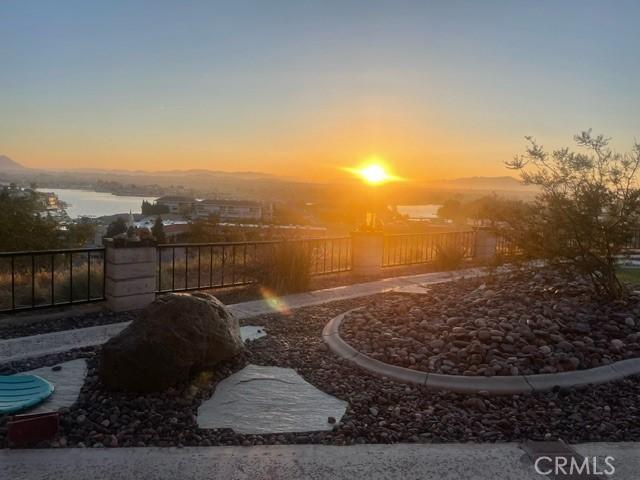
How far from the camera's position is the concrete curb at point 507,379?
14.6 feet

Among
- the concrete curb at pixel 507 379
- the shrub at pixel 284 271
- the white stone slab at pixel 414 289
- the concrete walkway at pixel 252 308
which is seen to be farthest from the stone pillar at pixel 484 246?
the concrete curb at pixel 507 379

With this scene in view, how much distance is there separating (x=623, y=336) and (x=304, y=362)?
3181mm

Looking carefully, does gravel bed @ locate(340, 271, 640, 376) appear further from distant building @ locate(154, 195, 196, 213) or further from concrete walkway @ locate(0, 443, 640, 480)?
distant building @ locate(154, 195, 196, 213)

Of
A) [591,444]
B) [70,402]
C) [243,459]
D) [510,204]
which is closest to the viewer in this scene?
[243,459]

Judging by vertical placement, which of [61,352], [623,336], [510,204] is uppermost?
[510,204]

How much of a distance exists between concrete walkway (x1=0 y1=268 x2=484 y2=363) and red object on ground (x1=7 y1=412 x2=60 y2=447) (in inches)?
79.4

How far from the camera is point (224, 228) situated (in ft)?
55.3

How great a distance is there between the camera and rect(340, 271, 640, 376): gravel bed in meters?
4.83

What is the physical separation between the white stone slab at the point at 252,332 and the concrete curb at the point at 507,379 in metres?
1.55

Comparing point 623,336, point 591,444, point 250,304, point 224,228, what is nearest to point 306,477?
point 591,444

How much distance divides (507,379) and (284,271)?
5094mm

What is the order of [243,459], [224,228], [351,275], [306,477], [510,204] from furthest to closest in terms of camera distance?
[224,228] < [351,275] < [510,204] < [243,459] < [306,477]

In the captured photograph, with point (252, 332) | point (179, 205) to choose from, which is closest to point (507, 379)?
point (252, 332)

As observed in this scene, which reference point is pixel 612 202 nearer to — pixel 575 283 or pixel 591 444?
pixel 575 283
